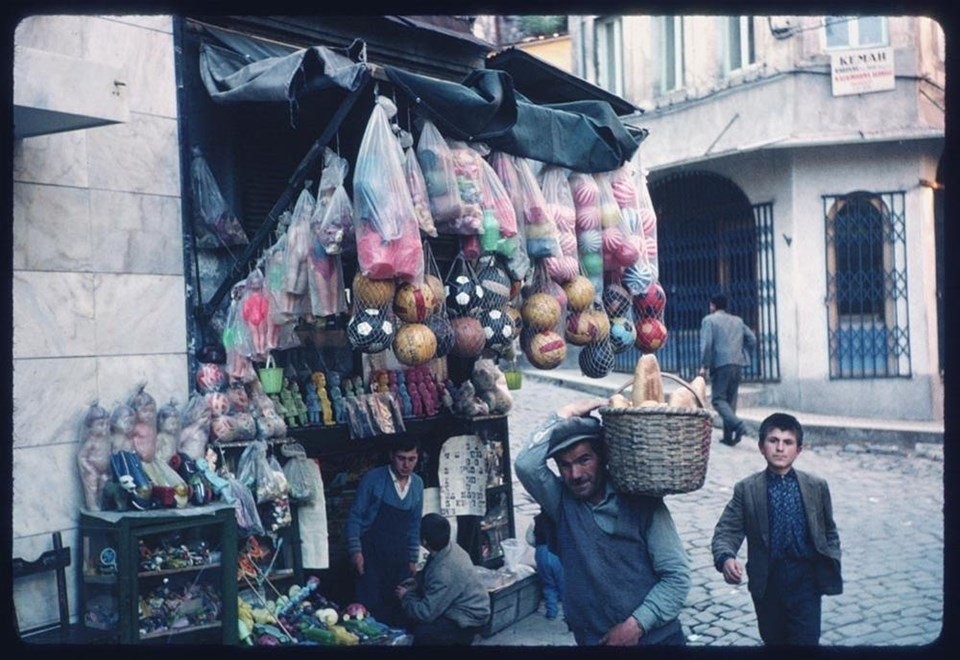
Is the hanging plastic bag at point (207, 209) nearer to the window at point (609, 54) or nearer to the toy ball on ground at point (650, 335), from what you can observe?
the toy ball on ground at point (650, 335)

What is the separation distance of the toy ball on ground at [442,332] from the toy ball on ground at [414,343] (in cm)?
16

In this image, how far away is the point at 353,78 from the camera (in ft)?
15.1

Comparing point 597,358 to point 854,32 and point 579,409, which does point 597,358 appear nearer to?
point 579,409

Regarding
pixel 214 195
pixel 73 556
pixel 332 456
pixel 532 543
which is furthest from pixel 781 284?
pixel 73 556

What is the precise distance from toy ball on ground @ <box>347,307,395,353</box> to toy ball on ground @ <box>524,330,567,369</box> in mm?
1109

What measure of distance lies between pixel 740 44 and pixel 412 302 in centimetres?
1128

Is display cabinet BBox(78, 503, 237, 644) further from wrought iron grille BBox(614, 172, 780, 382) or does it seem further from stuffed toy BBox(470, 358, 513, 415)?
wrought iron grille BBox(614, 172, 780, 382)

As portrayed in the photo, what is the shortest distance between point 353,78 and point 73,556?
2.70 m

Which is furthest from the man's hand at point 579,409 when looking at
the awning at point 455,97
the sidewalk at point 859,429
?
the sidewalk at point 859,429

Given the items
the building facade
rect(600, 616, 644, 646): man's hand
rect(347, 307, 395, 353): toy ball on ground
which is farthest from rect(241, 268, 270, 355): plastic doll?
the building facade

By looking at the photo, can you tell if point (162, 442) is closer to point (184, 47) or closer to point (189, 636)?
point (189, 636)

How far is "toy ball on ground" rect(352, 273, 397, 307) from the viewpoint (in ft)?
15.5

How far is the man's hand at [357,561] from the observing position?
20.4ft

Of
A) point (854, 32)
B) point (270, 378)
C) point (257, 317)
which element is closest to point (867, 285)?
point (854, 32)
